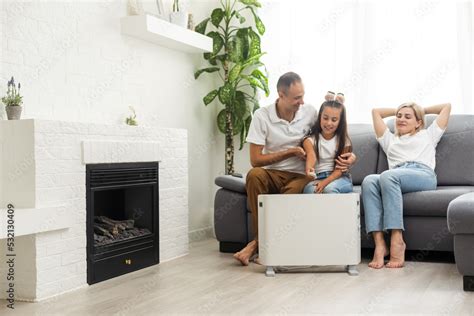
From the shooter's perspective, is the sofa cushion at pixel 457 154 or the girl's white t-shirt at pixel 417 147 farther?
the sofa cushion at pixel 457 154

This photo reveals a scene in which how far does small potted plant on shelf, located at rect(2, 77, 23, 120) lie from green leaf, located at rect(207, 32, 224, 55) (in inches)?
87.4

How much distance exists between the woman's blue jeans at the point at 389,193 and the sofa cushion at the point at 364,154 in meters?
0.60

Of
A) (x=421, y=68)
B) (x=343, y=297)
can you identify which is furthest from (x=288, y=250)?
(x=421, y=68)

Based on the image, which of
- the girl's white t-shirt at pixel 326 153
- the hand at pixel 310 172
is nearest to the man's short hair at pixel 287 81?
the girl's white t-shirt at pixel 326 153

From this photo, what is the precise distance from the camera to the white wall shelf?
4086mm

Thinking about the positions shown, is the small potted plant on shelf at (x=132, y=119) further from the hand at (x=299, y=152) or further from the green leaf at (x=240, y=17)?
the green leaf at (x=240, y=17)

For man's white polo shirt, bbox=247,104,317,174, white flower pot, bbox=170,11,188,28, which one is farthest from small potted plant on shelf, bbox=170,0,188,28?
man's white polo shirt, bbox=247,104,317,174

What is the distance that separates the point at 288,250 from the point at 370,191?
2.25 ft

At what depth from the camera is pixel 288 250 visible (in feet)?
11.1

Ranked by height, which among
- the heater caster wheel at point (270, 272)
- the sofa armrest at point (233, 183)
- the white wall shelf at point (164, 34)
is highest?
the white wall shelf at point (164, 34)

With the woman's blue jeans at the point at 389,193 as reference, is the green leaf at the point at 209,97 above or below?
above

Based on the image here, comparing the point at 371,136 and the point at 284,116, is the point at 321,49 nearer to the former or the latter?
the point at 371,136

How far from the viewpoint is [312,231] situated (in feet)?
11.1

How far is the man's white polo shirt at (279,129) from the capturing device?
12.2 ft
